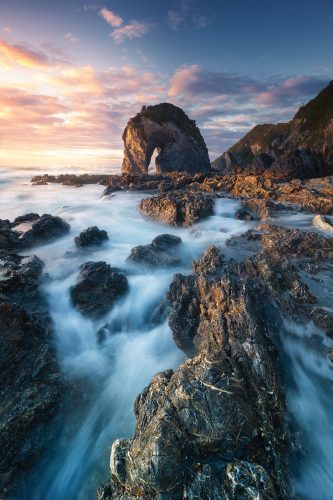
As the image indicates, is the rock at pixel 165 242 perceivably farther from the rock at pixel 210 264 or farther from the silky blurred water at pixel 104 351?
the rock at pixel 210 264

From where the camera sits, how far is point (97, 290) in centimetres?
1239

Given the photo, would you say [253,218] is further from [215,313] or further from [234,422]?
[234,422]

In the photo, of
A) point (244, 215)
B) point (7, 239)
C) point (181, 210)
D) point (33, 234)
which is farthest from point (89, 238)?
point (244, 215)

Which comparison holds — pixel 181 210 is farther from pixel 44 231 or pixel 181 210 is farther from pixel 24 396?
pixel 24 396

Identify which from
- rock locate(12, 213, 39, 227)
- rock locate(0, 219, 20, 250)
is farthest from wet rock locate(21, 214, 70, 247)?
rock locate(12, 213, 39, 227)

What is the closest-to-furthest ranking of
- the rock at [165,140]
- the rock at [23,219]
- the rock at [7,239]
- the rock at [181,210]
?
the rock at [7,239] → the rock at [181,210] → the rock at [23,219] → the rock at [165,140]

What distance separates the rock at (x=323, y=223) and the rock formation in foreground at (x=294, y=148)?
862 inches

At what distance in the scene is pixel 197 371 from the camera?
18.7ft

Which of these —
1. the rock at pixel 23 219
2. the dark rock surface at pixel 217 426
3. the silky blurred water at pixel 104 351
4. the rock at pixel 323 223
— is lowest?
the silky blurred water at pixel 104 351

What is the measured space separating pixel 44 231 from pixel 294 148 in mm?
61666

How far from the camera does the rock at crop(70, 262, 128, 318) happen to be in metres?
11.8

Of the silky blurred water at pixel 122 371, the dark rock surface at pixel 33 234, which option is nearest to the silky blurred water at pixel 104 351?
the silky blurred water at pixel 122 371

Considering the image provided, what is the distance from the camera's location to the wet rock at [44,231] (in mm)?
19259

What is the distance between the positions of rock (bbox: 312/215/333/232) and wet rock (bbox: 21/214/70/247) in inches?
745
